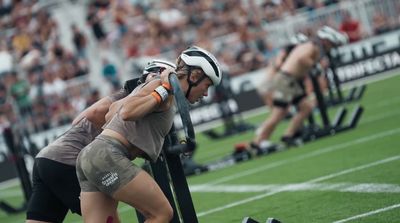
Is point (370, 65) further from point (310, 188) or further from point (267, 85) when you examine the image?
point (310, 188)

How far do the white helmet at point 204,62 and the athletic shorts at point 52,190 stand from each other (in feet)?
4.98

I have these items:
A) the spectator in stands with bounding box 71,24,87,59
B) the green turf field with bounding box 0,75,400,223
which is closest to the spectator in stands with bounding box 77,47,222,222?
the green turf field with bounding box 0,75,400,223

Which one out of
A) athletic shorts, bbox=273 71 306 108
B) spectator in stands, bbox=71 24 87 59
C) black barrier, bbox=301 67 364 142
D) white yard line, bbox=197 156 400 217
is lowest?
black barrier, bbox=301 67 364 142

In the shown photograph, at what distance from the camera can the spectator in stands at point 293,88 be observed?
14398 mm

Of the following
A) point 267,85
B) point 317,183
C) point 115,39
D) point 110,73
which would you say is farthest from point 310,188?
point 115,39

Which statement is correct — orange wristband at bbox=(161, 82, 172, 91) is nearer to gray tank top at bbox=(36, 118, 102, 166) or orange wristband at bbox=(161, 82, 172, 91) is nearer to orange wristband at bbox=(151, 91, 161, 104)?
orange wristband at bbox=(151, 91, 161, 104)

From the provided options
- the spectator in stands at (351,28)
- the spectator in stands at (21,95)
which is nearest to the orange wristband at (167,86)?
the spectator in stands at (21,95)

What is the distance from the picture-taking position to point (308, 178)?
1054 cm

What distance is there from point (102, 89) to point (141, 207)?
721 inches

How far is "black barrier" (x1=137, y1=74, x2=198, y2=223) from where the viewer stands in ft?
19.4

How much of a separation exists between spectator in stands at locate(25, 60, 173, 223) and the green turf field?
7.26ft

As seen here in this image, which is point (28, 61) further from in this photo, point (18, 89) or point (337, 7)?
point (337, 7)

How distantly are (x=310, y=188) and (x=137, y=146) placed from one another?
4.07 metres

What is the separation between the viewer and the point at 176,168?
662cm
